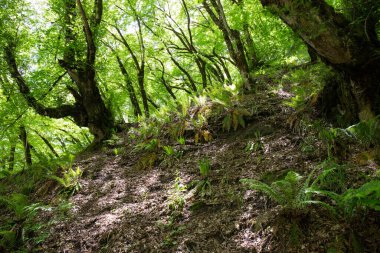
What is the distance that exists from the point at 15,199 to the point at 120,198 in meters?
2.42

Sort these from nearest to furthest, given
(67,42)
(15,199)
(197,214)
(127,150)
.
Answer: (197,214)
(15,199)
(127,150)
(67,42)

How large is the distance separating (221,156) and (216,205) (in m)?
1.45

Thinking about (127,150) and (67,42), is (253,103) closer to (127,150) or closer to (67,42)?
(127,150)

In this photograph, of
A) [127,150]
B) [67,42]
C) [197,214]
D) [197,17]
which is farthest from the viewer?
[197,17]

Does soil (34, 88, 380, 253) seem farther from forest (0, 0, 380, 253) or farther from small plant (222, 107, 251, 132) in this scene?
small plant (222, 107, 251, 132)

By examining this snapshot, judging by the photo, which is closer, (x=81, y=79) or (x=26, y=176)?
(x=26, y=176)

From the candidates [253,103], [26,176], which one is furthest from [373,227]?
[26,176]

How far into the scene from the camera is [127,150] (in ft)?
23.2

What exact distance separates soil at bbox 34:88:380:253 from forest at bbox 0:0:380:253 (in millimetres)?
19

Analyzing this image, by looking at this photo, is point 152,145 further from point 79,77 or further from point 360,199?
point 360,199

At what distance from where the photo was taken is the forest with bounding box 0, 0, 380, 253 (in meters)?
2.77

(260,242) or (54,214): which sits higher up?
(54,214)

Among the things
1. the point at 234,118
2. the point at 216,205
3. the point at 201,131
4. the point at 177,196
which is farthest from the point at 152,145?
the point at 216,205

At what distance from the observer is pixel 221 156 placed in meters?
4.95
